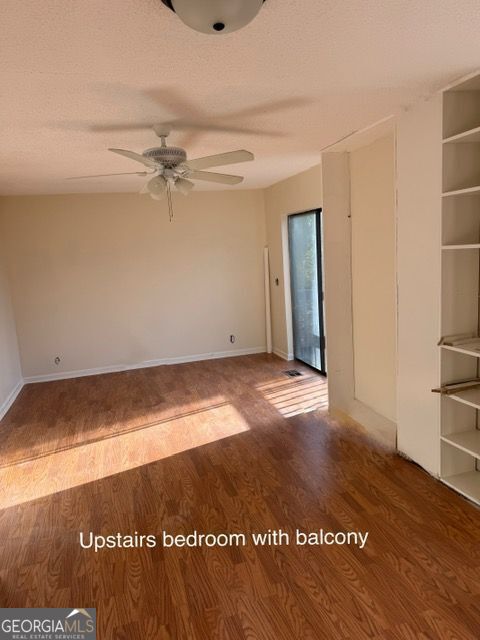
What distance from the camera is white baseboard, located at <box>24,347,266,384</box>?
215 inches

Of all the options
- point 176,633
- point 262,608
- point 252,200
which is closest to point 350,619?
point 262,608

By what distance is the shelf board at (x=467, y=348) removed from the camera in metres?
2.34

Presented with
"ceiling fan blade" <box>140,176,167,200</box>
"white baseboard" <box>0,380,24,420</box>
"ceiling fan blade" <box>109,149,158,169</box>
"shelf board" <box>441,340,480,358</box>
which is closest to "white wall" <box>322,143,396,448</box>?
"shelf board" <box>441,340,480,358</box>

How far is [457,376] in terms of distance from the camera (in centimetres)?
262

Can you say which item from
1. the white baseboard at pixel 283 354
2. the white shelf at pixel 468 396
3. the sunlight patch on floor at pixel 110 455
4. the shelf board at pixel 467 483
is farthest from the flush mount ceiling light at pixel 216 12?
the white baseboard at pixel 283 354

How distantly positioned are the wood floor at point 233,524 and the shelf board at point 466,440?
1.03 feet

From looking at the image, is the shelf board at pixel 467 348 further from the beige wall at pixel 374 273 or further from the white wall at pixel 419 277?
the beige wall at pixel 374 273

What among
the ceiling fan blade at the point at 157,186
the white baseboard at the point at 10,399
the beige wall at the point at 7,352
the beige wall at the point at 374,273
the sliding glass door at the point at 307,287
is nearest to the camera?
the ceiling fan blade at the point at 157,186

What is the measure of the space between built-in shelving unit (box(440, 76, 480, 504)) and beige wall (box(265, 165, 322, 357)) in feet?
7.61

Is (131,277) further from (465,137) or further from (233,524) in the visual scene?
(465,137)

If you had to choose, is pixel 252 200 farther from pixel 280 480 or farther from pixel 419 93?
pixel 280 480

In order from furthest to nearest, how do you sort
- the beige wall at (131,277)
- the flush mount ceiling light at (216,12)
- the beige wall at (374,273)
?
1. the beige wall at (131,277)
2. the beige wall at (374,273)
3. the flush mount ceiling light at (216,12)

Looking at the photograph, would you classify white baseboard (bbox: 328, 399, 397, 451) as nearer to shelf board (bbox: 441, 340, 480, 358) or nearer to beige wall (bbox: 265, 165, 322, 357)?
shelf board (bbox: 441, 340, 480, 358)

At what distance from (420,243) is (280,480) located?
1.81 m
